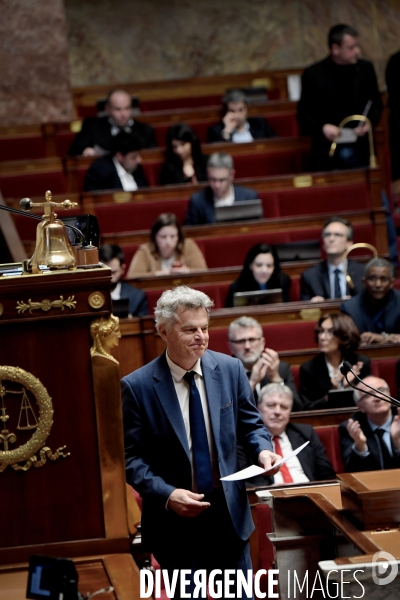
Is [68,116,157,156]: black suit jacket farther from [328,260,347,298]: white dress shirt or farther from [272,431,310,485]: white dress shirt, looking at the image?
[272,431,310,485]: white dress shirt

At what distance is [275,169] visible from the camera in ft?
17.3

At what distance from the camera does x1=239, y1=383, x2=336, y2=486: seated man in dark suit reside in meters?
2.98

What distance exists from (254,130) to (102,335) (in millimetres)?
3957

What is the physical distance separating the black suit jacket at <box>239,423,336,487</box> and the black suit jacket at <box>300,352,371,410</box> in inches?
→ 16.6

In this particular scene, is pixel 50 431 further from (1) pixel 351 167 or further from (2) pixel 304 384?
(1) pixel 351 167

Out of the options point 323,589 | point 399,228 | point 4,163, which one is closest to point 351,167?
point 399,228

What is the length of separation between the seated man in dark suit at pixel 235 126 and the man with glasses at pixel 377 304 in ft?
5.66

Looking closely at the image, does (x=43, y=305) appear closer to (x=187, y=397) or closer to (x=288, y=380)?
(x=187, y=397)

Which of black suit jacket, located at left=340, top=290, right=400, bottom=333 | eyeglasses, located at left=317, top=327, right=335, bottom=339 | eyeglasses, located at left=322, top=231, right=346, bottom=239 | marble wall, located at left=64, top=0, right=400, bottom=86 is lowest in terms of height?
eyeglasses, located at left=317, top=327, right=335, bottom=339

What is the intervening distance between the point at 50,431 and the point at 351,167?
3601 millimetres

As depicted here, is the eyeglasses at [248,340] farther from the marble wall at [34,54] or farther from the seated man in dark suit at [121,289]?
the marble wall at [34,54]

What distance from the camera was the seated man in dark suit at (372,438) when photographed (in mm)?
2932

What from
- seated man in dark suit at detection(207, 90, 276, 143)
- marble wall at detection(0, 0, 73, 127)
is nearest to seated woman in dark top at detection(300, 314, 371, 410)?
seated man in dark suit at detection(207, 90, 276, 143)

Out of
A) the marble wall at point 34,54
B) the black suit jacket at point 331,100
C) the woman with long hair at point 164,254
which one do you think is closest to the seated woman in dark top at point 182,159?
the black suit jacket at point 331,100
